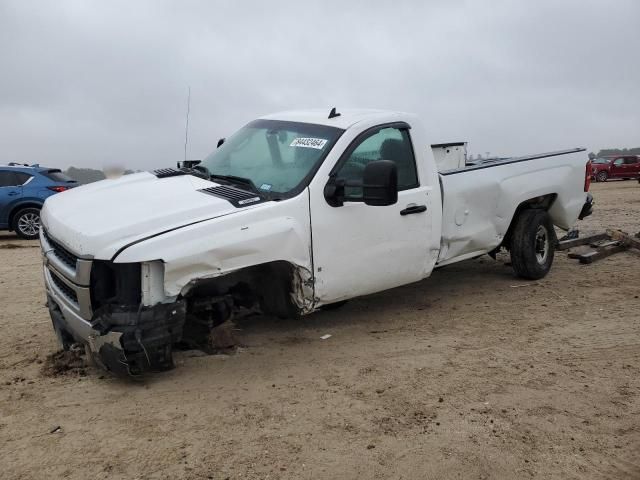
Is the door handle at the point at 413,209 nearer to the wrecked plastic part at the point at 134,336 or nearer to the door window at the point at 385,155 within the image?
the door window at the point at 385,155

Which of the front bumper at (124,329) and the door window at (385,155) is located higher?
the door window at (385,155)

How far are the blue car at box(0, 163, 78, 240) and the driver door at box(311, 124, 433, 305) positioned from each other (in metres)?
9.14

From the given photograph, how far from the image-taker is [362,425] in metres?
3.62

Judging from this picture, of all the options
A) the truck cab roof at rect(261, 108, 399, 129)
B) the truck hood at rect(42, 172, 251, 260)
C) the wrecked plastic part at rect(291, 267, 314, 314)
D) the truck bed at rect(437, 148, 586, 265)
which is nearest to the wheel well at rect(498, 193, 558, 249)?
the truck bed at rect(437, 148, 586, 265)

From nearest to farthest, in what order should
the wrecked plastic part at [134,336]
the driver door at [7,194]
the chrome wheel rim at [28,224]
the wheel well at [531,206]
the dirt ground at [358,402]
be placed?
the dirt ground at [358,402]
the wrecked plastic part at [134,336]
the wheel well at [531,206]
the driver door at [7,194]
the chrome wheel rim at [28,224]

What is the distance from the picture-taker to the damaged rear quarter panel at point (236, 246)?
3.87 m

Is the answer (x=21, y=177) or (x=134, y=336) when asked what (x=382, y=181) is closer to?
(x=134, y=336)

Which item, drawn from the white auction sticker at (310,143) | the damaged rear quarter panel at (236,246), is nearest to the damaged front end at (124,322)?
the damaged rear quarter panel at (236,246)

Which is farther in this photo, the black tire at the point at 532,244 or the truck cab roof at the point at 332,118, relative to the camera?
the black tire at the point at 532,244

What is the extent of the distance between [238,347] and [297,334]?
61 cm

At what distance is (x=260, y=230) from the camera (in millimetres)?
4262

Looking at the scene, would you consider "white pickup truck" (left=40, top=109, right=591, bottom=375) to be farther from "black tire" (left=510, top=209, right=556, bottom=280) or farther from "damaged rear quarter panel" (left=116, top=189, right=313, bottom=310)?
"black tire" (left=510, top=209, right=556, bottom=280)

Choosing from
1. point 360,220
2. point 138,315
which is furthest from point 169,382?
point 360,220

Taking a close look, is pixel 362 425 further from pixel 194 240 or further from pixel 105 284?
pixel 105 284
